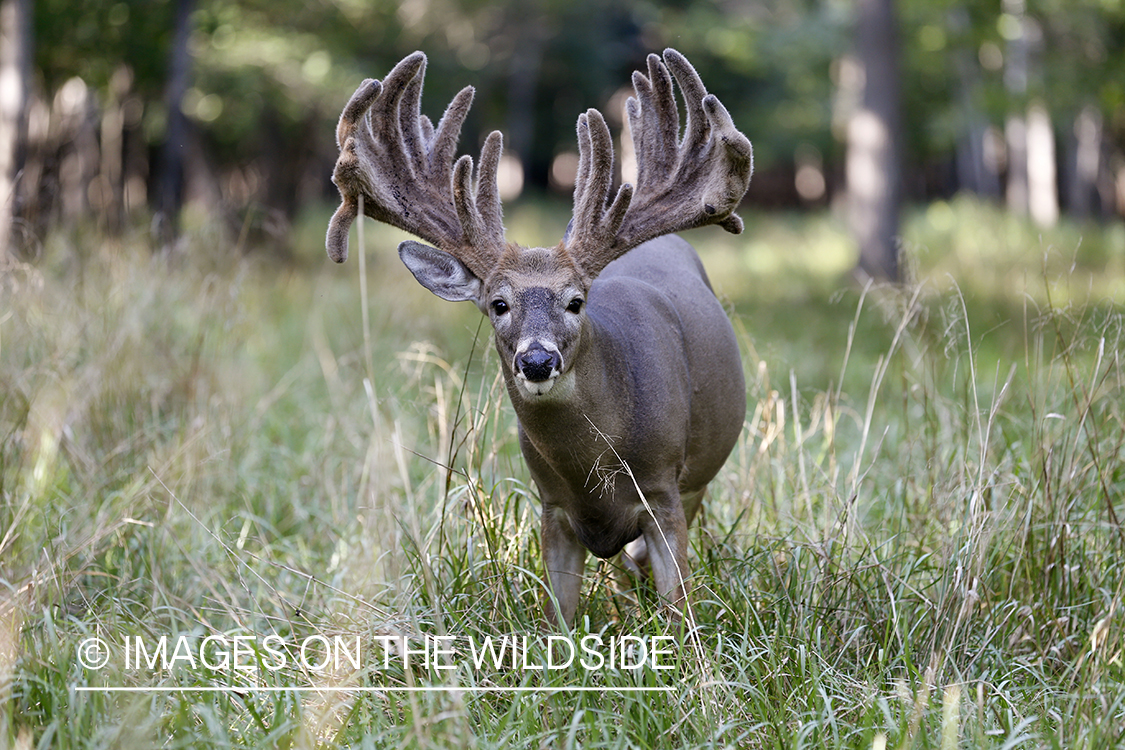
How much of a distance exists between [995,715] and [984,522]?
0.64m

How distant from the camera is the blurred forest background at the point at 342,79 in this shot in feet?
28.6

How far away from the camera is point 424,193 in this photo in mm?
3648

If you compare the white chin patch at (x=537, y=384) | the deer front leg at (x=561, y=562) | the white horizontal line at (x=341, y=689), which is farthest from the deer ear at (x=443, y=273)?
the white horizontal line at (x=341, y=689)

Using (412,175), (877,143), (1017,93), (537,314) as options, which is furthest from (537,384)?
(1017,93)

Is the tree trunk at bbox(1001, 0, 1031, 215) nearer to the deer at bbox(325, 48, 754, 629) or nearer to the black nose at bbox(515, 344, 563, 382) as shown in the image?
the deer at bbox(325, 48, 754, 629)

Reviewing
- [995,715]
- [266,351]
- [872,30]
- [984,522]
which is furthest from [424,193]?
[872,30]

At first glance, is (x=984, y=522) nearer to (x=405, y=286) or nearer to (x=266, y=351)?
(x=266, y=351)

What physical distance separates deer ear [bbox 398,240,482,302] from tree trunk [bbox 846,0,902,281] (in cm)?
918

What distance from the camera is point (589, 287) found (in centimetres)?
341

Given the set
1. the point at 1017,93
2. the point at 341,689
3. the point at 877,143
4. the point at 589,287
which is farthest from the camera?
the point at 1017,93

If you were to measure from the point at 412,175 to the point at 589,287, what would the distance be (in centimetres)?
77

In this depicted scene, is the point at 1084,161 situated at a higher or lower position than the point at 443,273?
lower

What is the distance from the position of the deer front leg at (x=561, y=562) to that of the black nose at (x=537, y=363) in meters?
0.71

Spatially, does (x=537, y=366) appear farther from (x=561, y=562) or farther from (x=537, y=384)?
(x=561, y=562)
